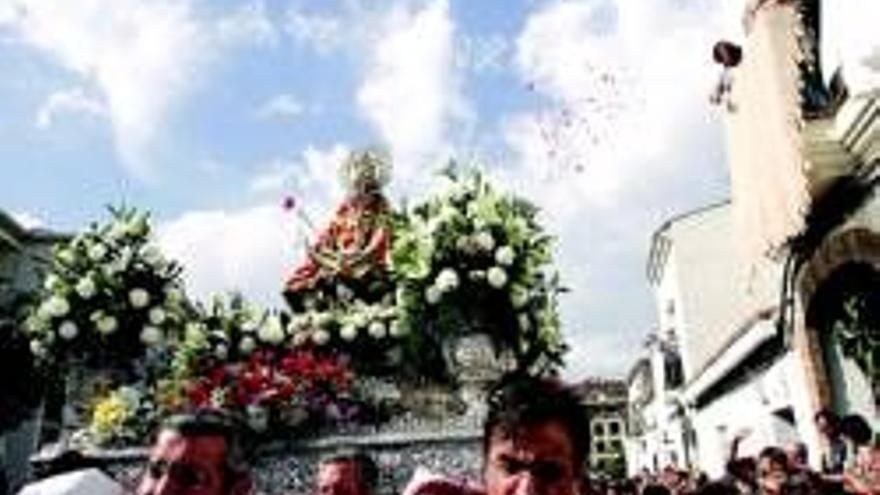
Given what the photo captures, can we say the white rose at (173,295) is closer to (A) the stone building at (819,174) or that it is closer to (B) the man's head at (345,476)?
(B) the man's head at (345,476)

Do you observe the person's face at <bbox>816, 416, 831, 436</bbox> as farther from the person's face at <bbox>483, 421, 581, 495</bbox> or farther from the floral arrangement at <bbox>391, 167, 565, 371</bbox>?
the person's face at <bbox>483, 421, 581, 495</bbox>

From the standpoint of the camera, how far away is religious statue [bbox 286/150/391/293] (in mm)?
11023

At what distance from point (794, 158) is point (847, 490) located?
751cm

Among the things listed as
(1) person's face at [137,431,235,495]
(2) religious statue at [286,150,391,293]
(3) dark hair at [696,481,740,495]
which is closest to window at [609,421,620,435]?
(2) religious statue at [286,150,391,293]

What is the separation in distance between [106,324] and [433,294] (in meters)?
2.49

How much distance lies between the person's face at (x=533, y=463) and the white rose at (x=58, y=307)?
7.23m

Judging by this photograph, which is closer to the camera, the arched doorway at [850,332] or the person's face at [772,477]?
the person's face at [772,477]

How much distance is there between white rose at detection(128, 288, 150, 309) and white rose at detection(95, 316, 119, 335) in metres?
0.19

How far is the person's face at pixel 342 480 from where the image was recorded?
5.61m

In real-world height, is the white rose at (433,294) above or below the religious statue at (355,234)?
below

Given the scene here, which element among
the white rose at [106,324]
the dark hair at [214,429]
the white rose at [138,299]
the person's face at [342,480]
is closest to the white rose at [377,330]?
the white rose at [138,299]

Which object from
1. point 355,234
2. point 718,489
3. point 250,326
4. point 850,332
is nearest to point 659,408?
point 850,332

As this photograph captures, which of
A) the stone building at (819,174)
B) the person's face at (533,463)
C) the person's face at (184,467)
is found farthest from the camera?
the stone building at (819,174)

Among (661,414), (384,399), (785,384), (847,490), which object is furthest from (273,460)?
(661,414)
